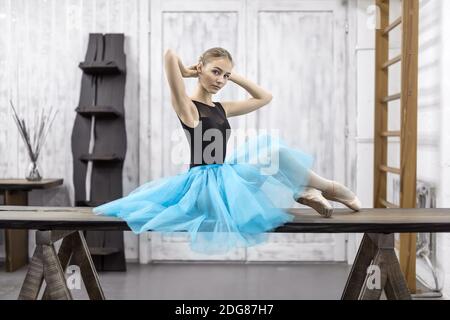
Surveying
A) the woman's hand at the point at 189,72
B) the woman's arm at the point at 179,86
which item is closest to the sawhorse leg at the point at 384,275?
the woman's arm at the point at 179,86

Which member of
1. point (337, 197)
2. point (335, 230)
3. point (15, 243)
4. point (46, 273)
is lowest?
point (15, 243)

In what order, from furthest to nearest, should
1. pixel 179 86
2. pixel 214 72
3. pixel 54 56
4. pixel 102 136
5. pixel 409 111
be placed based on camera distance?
pixel 54 56
pixel 102 136
pixel 409 111
pixel 214 72
pixel 179 86

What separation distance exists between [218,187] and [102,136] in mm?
2446

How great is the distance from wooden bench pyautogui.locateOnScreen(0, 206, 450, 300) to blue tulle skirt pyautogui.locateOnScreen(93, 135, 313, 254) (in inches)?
3.8

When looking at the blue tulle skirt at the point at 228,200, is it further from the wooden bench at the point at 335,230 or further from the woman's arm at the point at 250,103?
the woman's arm at the point at 250,103

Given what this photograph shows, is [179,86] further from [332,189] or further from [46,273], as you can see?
[46,273]

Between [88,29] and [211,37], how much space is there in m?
1.03

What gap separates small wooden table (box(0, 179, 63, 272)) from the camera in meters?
4.22

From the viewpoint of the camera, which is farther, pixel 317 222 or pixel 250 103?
pixel 250 103

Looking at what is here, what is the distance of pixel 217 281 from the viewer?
4047 millimetres

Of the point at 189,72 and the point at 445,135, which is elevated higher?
the point at 189,72

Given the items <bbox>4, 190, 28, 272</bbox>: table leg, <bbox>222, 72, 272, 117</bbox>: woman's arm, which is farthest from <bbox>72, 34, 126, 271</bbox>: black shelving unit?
<bbox>222, 72, 272, 117</bbox>: woman's arm

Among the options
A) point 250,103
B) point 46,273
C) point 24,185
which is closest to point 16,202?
point 24,185
